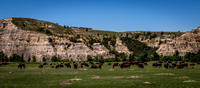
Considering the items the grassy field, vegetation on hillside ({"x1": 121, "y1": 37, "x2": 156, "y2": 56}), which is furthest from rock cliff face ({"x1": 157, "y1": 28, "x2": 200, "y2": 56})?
the grassy field

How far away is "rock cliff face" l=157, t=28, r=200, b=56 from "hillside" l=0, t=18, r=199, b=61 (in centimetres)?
79

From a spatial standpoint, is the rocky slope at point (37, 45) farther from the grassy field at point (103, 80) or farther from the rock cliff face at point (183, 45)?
the grassy field at point (103, 80)

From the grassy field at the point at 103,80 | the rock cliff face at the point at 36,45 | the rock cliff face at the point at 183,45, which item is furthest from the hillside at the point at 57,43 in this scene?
the grassy field at the point at 103,80

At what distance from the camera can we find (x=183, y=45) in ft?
473

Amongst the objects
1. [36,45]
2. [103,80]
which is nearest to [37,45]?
[36,45]

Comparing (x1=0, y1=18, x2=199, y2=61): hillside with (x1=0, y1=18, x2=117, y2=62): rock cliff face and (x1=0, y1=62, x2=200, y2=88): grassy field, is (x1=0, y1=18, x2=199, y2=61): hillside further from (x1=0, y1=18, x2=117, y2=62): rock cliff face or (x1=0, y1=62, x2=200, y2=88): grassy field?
(x1=0, y1=62, x2=200, y2=88): grassy field

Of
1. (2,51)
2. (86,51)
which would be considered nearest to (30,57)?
(2,51)

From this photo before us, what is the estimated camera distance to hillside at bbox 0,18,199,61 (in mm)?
125812

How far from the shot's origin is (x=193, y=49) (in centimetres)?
14188

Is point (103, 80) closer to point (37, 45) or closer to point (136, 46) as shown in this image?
point (37, 45)

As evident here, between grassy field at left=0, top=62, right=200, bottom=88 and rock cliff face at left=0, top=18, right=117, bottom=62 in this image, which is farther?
rock cliff face at left=0, top=18, right=117, bottom=62

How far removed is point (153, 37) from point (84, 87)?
513ft

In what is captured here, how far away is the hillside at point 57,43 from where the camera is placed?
125812mm

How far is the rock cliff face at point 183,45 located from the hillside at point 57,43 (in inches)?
31.2
